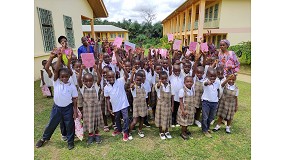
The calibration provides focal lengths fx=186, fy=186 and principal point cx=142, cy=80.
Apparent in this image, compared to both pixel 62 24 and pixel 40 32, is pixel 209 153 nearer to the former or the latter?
pixel 40 32

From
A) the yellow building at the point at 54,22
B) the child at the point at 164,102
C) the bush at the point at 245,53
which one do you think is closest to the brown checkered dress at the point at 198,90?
the child at the point at 164,102

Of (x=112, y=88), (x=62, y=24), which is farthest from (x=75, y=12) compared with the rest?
(x=112, y=88)

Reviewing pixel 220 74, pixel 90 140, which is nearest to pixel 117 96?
pixel 90 140

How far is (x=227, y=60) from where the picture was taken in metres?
3.91

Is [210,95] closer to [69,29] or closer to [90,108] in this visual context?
[90,108]

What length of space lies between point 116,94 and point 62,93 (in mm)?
855

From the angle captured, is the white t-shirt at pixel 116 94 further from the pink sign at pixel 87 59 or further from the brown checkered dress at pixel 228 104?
the brown checkered dress at pixel 228 104

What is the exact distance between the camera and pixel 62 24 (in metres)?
9.88

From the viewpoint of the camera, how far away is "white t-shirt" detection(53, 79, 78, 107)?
2846 millimetres

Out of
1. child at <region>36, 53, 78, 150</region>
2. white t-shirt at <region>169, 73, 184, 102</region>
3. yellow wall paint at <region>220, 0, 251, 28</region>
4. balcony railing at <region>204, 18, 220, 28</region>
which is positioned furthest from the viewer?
balcony railing at <region>204, 18, 220, 28</region>

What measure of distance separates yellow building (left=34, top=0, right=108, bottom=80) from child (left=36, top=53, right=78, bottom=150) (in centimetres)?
510

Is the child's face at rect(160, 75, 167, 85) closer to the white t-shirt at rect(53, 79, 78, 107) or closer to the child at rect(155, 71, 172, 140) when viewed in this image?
the child at rect(155, 71, 172, 140)

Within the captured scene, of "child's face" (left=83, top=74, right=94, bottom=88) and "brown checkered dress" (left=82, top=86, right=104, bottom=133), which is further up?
"child's face" (left=83, top=74, right=94, bottom=88)

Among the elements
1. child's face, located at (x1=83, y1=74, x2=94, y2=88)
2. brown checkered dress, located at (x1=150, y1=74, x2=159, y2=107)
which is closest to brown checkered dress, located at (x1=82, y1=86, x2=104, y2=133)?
child's face, located at (x1=83, y1=74, x2=94, y2=88)
